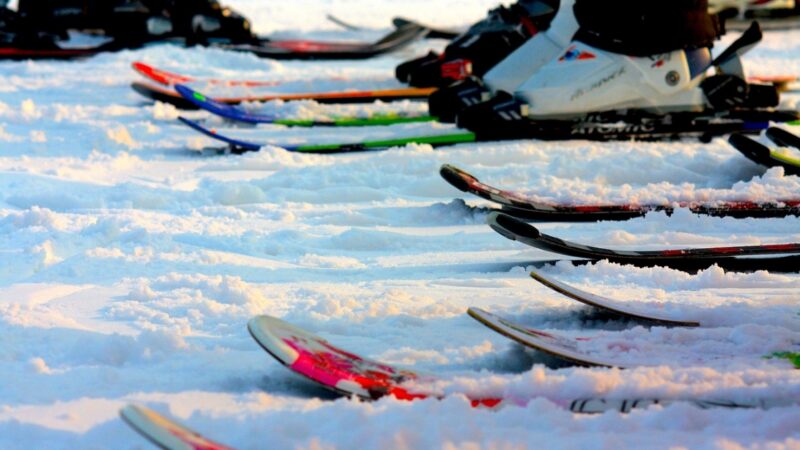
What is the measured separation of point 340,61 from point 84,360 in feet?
26.6

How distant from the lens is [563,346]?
7.50 feet

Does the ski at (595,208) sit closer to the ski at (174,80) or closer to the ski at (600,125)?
the ski at (600,125)

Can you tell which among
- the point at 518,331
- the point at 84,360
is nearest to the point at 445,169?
the point at 518,331

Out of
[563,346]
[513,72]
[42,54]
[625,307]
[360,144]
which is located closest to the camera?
[563,346]

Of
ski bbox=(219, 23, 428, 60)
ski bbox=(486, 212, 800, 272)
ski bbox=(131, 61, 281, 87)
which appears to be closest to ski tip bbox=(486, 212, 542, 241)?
ski bbox=(486, 212, 800, 272)

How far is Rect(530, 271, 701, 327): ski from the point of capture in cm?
254

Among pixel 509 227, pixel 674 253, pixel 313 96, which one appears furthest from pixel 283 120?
pixel 674 253

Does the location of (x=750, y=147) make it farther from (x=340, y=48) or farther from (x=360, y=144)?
(x=340, y=48)

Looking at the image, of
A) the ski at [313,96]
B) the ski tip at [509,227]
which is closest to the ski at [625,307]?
the ski tip at [509,227]

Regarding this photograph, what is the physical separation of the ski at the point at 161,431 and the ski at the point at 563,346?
0.82 metres

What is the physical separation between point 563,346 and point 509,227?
2.82 ft

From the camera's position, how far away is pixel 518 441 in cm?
179

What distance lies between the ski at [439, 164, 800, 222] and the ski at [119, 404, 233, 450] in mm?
2247

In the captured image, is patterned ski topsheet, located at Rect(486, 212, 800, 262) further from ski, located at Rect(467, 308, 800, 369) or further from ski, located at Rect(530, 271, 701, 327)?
ski, located at Rect(467, 308, 800, 369)
